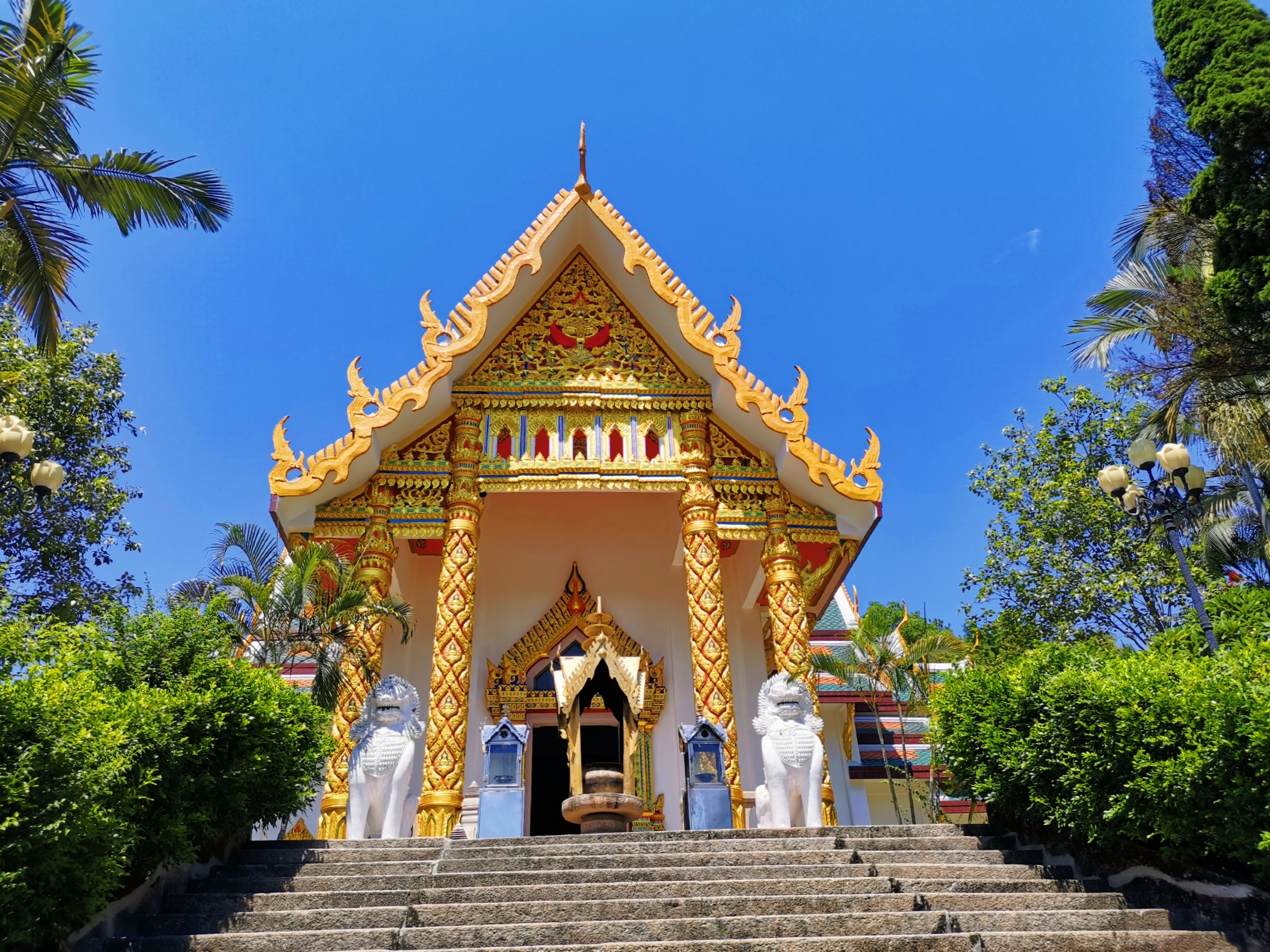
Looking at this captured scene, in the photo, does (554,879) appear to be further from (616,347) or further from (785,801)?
(616,347)

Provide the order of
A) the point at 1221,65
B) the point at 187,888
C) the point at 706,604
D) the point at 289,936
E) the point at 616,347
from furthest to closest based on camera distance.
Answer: the point at 616,347 → the point at 706,604 → the point at 1221,65 → the point at 187,888 → the point at 289,936

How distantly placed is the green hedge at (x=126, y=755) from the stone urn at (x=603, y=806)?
6.70ft

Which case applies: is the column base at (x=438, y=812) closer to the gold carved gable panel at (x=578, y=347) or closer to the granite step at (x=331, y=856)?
the granite step at (x=331, y=856)

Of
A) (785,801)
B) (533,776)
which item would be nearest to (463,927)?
(785,801)

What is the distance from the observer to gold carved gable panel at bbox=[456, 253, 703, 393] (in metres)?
10.4

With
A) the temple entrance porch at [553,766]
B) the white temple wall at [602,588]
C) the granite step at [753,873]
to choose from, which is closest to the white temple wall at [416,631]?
the white temple wall at [602,588]

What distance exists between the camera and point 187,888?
5070mm

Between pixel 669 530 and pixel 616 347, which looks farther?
pixel 669 530

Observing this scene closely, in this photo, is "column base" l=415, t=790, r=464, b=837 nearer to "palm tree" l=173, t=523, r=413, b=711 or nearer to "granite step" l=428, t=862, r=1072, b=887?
"palm tree" l=173, t=523, r=413, b=711

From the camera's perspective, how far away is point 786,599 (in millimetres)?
9516

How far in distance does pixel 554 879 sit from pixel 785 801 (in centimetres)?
247

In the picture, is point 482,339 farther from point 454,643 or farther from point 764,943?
point 764,943

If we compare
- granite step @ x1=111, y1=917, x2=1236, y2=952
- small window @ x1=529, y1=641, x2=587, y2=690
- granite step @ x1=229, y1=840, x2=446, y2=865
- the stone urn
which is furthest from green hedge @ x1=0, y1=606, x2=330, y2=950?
small window @ x1=529, y1=641, x2=587, y2=690

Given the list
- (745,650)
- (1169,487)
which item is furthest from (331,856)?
(1169,487)
